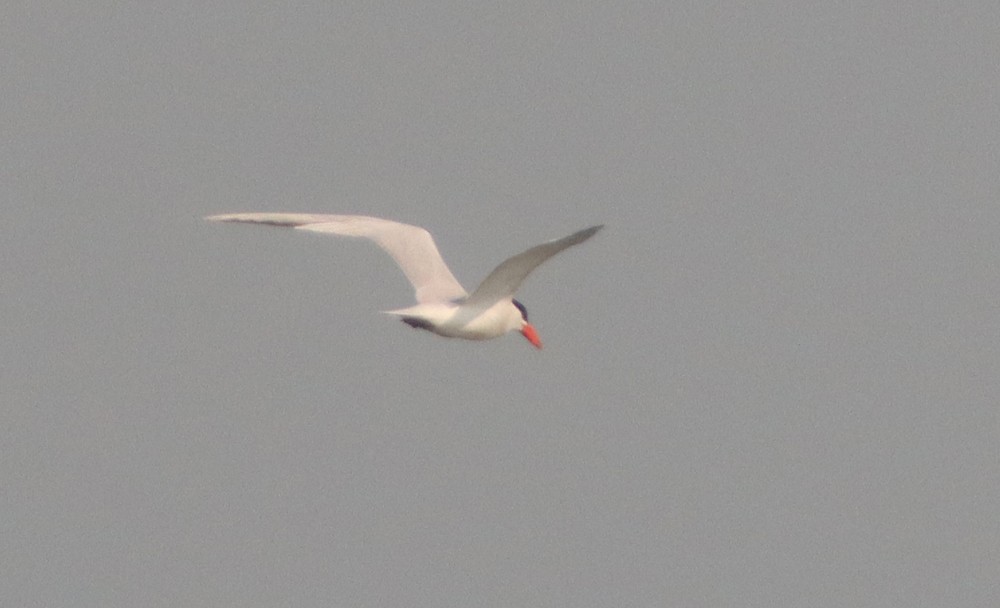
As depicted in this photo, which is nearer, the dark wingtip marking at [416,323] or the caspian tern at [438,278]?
the caspian tern at [438,278]

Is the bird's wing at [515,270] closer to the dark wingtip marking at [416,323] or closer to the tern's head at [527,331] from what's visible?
the dark wingtip marking at [416,323]

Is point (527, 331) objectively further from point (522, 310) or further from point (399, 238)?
point (399, 238)

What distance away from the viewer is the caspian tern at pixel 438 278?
516 inches

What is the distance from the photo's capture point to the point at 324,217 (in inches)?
602

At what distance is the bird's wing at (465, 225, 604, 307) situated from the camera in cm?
1157

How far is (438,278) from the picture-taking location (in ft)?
48.8

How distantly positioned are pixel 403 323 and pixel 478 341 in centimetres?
74

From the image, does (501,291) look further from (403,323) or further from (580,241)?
(580,241)

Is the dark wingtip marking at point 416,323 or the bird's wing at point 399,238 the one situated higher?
the bird's wing at point 399,238

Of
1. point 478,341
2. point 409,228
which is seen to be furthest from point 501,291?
point 409,228

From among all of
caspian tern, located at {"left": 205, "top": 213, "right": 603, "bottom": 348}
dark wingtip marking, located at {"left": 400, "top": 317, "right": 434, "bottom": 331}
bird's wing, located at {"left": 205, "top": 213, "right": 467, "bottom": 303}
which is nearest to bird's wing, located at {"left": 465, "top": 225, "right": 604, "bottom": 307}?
caspian tern, located at {"left": 205, "top": 213, "right": 603, "bottom": 348}

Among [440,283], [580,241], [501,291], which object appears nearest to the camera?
[580,241]

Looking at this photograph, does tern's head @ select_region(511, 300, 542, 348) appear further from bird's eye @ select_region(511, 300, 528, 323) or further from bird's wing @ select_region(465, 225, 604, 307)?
bird's wing @ select_region(465, 225, 604, 307)

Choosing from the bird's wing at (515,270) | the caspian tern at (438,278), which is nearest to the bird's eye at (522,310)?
the caspian tern at (438,278)
